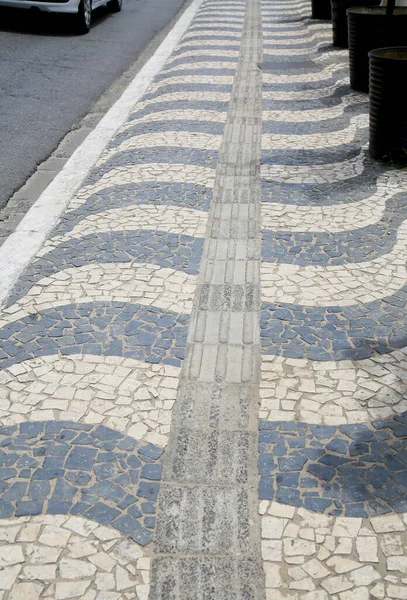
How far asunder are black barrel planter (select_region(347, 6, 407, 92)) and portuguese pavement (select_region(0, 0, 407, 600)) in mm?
2769

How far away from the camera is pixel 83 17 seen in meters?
12.4

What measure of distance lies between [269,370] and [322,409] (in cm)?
38

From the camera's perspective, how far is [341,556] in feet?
7.96

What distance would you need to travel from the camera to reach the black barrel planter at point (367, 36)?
8.12 m

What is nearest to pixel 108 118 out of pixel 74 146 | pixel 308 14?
pixel 74 146

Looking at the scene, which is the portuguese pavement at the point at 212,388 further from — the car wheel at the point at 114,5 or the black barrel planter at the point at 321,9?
the car wheel at the point at 114,5

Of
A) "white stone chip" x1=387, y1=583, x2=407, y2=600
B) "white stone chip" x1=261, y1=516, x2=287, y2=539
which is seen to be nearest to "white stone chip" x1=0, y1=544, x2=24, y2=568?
"white stone chip" x1=261, y1=516, x2=287, y2=539

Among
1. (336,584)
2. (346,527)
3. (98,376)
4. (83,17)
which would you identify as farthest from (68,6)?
(336,584)

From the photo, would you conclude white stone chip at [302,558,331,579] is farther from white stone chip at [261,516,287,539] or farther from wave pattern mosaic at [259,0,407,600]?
white stone chip at [261,516,287,539]

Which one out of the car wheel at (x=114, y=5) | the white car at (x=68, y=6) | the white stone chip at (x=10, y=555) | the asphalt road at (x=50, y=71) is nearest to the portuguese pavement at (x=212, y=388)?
the white stone chip at (x=10, y=555)

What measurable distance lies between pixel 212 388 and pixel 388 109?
11.9 feet

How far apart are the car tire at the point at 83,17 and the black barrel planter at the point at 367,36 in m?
5.65

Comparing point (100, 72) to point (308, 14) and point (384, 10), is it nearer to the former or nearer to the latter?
point (384, 10)

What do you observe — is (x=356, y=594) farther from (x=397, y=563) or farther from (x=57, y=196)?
(x=57, y=196)
